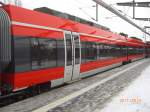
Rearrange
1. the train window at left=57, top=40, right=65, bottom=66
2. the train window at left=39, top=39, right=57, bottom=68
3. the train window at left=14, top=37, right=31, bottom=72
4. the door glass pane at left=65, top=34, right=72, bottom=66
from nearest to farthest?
the train window at left=14, top=37, right=31, bottom=72 → the train window at left=39, top=39, right=57, bottom=68 → the train window at left=57, top=40, right=65, bottom=66 → the door glass pane at left=65, top=34, right=72, bottom=66

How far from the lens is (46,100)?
10.8 meters

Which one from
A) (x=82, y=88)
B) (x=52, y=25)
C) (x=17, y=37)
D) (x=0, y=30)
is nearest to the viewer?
(x=0, y=30)

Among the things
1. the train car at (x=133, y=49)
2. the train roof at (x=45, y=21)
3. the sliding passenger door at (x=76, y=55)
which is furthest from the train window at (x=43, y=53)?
the train car at (x=133, y=49)

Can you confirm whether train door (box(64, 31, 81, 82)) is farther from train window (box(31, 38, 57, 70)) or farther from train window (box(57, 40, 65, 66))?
train window (box(31, 38, 57, 70))

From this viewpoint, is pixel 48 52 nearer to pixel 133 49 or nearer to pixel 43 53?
pixel 43 53

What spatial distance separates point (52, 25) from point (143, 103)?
477 centimetres

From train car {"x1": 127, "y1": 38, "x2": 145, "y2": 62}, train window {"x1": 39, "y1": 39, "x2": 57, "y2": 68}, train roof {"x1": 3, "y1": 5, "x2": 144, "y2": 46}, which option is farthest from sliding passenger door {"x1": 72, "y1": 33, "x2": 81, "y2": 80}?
train car {"x1": 127, "y1": 38, "x2": 145, "y2": 62}

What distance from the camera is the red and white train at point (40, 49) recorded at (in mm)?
9609

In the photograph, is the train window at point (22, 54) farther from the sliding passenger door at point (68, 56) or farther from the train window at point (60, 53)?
the sliding passenger door at point (68, 56)

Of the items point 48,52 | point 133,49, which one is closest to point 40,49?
point 48,52

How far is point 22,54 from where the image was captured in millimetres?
10148

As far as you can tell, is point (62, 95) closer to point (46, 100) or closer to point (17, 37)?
point (46, 100)

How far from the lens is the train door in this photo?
45.6 ft

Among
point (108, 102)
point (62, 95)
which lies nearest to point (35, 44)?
point (62, 95)
